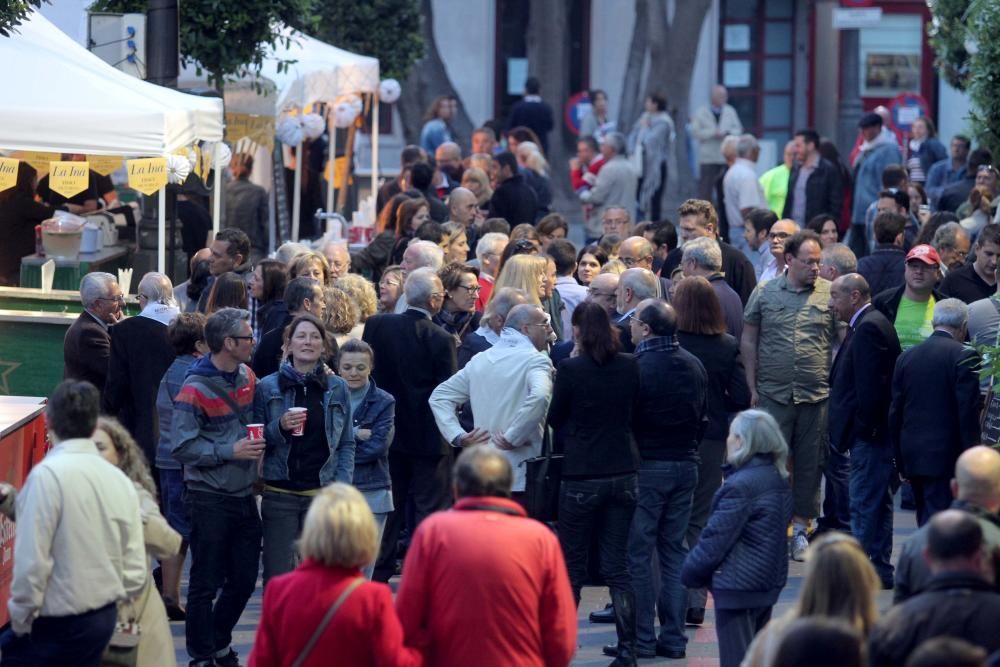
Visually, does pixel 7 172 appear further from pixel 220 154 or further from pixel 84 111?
pixel 220 154

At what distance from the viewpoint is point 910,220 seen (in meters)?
A: 15.2

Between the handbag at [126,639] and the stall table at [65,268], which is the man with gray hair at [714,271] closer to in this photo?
the handbag at [126,639]

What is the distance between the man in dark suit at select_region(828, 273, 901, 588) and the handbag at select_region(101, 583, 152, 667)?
464 cm

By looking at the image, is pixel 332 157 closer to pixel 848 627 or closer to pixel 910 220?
pixel 910 220

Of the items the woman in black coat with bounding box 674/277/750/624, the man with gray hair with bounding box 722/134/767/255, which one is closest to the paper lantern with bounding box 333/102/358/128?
the man with gray hair with bounding box 722/134/767/255

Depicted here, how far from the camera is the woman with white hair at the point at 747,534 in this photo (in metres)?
7.16

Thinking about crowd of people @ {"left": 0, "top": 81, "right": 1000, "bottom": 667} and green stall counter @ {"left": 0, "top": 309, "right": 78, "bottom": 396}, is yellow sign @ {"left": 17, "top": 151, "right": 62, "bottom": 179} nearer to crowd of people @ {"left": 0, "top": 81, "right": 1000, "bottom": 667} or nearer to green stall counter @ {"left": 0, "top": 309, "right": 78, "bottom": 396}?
green stall counter @ {"left": 0, "top": 309, "right": 78, "bottom": 396}

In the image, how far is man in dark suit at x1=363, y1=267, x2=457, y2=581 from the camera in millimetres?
9398

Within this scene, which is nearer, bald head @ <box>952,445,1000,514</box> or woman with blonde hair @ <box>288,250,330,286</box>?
bald head @ <box>952,445,1000,514</box>

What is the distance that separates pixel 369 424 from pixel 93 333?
2071 mm

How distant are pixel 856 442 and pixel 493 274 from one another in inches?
111

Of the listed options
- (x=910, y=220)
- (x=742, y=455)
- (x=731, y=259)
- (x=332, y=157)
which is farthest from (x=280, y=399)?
(x=332, y=157)

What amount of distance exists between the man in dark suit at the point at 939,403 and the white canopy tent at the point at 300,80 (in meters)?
8.28

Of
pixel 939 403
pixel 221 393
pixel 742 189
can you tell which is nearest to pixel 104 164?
pixel 221 393
